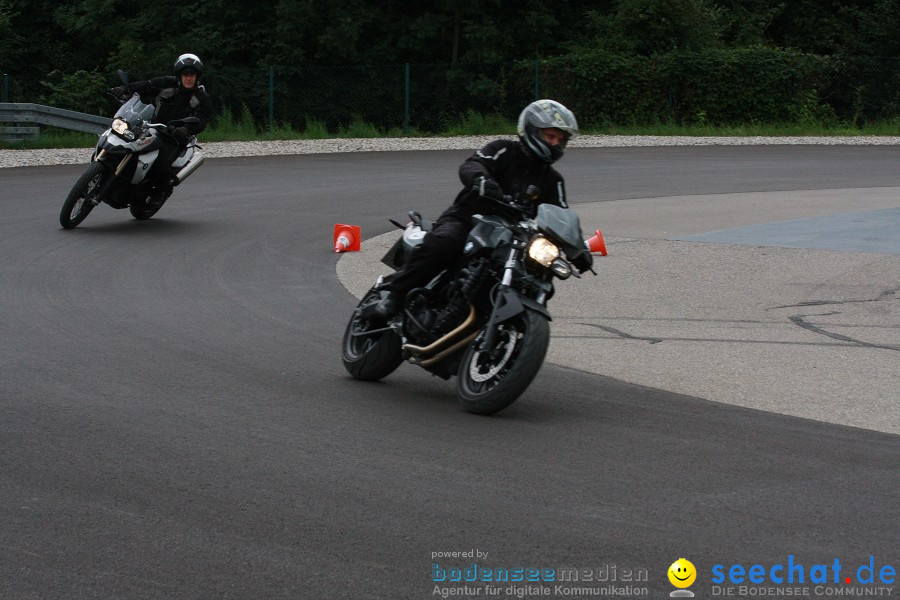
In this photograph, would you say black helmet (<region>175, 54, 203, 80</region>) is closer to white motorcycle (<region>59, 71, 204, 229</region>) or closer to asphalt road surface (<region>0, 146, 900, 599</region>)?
white motorcycle (<region>59, 71, 204, 229</region>)

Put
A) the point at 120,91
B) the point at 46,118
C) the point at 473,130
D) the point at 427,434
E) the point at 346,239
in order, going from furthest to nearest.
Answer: the point at 473,130
the point at 46,118
the point at 120,91
the point at 346,239
the point at 427,434

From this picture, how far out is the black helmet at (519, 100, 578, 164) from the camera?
7.34 meters

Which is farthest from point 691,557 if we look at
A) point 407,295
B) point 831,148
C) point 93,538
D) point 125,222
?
point 831,148

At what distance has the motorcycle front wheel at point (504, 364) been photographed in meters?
6.66

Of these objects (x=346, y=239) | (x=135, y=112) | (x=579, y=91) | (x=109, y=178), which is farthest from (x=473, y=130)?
(x=346, y=239)

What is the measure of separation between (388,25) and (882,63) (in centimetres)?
1421

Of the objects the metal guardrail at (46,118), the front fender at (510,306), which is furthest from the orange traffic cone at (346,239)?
the metal guardrail at (46,118)

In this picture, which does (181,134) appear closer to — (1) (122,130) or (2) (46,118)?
(1) (122,130)

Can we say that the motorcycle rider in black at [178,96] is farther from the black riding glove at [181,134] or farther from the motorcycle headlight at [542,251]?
the motorcycle headlight at [542,251]

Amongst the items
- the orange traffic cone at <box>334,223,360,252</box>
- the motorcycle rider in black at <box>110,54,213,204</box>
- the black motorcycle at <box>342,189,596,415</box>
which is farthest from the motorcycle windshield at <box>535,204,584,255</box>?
the motorcycle rider in black at <box>110,54,213,204</box>

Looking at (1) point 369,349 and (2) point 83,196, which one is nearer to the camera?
(1) point 369,349

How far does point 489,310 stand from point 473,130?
25632mm

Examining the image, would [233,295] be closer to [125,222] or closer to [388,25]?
[125,222]

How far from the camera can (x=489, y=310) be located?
716 cm
